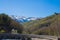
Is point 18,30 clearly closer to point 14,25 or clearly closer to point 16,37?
point 14,25

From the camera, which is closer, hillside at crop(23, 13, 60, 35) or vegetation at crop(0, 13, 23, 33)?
vegetation at crop(0, 13, 23, 33)

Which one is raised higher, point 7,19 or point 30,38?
point 7,19

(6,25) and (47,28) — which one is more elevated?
(6,25)

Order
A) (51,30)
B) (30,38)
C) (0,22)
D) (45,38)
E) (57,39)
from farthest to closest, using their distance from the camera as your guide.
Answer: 1. (51,30)
2. (0,22)
3. (30,38)
4. (45,38)
5. (57,39)

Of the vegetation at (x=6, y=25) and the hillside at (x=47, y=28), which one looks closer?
the vegetation at (x=6, y=25)

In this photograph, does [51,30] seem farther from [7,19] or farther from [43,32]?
[7,19]

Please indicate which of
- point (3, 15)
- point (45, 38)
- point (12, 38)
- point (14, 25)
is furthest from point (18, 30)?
point (45, 38)

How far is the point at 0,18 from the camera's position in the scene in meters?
64.8

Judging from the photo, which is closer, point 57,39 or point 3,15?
point 57,39

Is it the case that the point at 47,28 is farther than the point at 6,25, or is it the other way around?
the point at 47,28

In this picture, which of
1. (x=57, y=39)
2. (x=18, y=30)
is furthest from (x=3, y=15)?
(x=57, y=39)

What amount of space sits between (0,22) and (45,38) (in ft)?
60.9

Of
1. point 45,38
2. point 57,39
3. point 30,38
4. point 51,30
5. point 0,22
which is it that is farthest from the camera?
point 51,30

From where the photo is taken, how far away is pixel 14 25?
220 ft
